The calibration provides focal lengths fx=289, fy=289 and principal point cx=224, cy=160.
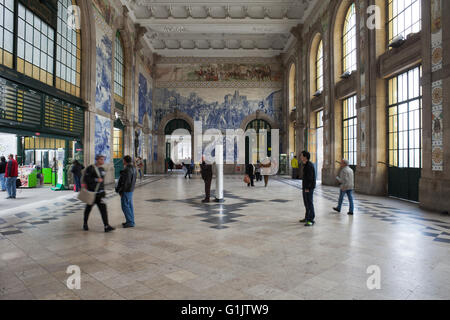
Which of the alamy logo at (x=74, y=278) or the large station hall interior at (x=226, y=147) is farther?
the large station hall interior at (x=226, y=147)

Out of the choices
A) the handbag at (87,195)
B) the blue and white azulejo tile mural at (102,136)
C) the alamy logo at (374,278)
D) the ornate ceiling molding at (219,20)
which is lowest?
the alamy logo at (374,278)

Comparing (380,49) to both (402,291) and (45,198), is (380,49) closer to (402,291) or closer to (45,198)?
(402,291)

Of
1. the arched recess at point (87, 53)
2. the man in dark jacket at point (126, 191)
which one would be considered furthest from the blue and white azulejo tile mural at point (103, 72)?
the man in dark jacket at point (126, 191)

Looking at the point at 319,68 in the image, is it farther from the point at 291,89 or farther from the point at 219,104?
the point at 219,104

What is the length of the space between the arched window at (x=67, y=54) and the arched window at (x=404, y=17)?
1333 centimetres

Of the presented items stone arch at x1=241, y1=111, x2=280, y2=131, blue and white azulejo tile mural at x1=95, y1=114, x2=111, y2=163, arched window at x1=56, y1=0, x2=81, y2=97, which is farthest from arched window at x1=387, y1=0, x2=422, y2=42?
stone arch at x1=241, y1=111, x2=280, y2=131

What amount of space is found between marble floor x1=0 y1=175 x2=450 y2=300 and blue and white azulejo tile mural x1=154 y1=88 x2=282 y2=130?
20252 mm

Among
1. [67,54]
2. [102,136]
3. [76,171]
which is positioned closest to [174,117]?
[102,136]

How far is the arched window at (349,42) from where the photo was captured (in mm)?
13742

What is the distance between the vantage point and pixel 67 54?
12.9 meters

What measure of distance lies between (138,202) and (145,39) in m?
18.7

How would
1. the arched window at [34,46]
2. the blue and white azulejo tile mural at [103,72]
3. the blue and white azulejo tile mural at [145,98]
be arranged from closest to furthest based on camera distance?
the arched window at [34,46] < the blue and white azulejo tile mural at [103,72] < the blue and white azulejo tile mural at [145,98]

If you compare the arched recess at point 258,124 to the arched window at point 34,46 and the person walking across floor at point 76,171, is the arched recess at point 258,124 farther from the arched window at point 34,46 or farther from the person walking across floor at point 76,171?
the arched window at point 34,46

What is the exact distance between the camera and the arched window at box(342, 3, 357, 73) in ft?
45.1
